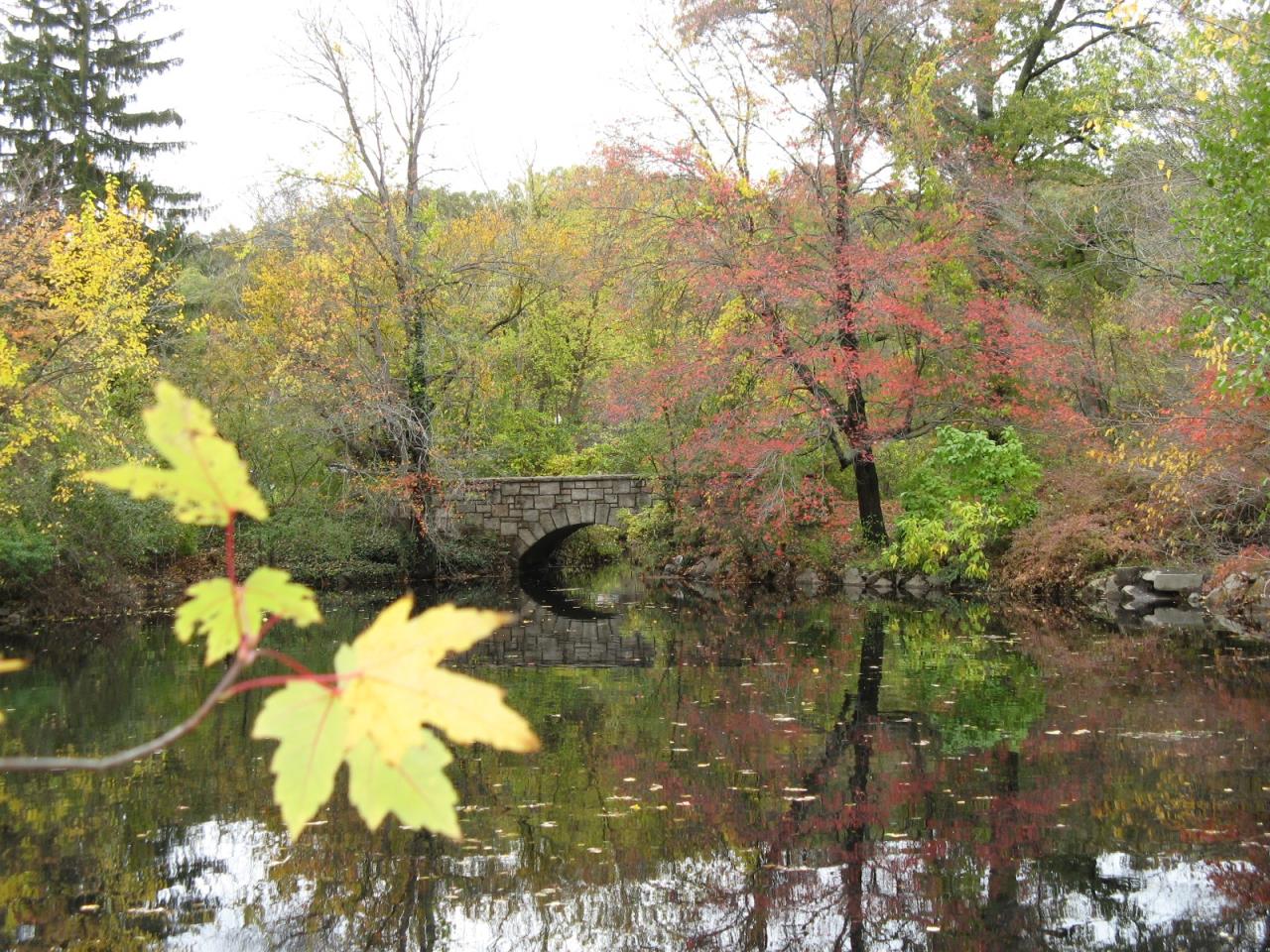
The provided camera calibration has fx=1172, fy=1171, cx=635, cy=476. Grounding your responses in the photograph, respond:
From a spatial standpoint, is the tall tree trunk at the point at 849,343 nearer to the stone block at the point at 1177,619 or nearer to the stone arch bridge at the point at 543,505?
the stone block at the point at 1177,619

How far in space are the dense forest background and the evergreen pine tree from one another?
1.85 m

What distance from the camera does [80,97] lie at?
81.3 ft

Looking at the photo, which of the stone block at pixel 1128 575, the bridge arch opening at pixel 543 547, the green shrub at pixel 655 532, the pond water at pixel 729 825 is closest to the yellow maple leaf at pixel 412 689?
the pond water at pixel 729 825

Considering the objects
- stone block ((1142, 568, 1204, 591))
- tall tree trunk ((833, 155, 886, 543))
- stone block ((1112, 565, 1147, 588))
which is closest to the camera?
stone block ((1142, 568, 1204, 591))

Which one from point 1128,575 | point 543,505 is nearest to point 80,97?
point 543,505

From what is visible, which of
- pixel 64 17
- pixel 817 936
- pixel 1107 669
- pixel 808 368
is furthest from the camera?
pixel 64 17

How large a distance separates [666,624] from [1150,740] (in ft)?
24.4

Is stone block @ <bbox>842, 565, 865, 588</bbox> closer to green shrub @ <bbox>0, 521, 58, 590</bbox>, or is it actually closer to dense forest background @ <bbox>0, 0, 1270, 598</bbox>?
dense forest background @ <bbox>0, 0, 1270, 598</bbox>

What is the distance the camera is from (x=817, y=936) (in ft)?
13.9

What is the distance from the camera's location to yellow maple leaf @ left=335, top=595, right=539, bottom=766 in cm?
90

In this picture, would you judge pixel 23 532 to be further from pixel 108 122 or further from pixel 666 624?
pixel 108 122

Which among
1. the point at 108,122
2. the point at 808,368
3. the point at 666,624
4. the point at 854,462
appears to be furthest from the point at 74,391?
the point at 108,122

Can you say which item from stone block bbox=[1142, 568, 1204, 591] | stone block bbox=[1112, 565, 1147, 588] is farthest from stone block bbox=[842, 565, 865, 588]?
stone block bbox=[1142, 568, 1204, 591]

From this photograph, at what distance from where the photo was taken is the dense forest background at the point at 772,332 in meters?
13.9
